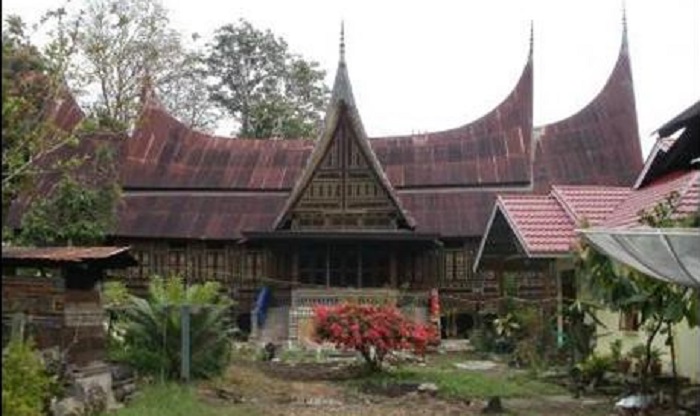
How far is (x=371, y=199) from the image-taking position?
2689 cm

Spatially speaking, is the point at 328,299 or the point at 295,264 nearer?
the point at 328,299

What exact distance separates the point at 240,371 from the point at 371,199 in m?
11.3

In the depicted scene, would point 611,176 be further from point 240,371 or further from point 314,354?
point 240,371

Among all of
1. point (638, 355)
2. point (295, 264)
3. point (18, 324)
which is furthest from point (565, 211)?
point (18, 324)

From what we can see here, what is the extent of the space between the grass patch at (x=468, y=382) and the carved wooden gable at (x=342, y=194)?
9.64 metres

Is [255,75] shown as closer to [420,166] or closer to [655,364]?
[420,166]

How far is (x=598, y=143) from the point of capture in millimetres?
31469

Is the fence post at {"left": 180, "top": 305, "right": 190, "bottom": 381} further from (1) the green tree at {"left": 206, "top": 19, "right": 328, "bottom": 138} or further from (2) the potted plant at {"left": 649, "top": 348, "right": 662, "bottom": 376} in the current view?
(1) the green tree at {"left": 206, "top": 19, "right": 328, "bottom": 138}

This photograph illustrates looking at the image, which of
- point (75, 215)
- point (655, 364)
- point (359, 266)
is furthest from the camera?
point (359, 266)

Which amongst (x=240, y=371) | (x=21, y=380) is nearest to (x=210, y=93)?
(x=240, y=371)

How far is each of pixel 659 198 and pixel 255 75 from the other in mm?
30792

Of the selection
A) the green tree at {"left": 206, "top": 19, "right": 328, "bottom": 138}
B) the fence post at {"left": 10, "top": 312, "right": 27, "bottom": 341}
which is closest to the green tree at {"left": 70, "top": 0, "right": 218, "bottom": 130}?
the green tree at {"left": 206, "top": 19, "right": 328, "bottom": 138}

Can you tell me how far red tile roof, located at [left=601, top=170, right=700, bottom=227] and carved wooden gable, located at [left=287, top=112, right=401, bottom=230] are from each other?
392 inches

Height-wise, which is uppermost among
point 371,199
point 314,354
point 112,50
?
point 112,50
